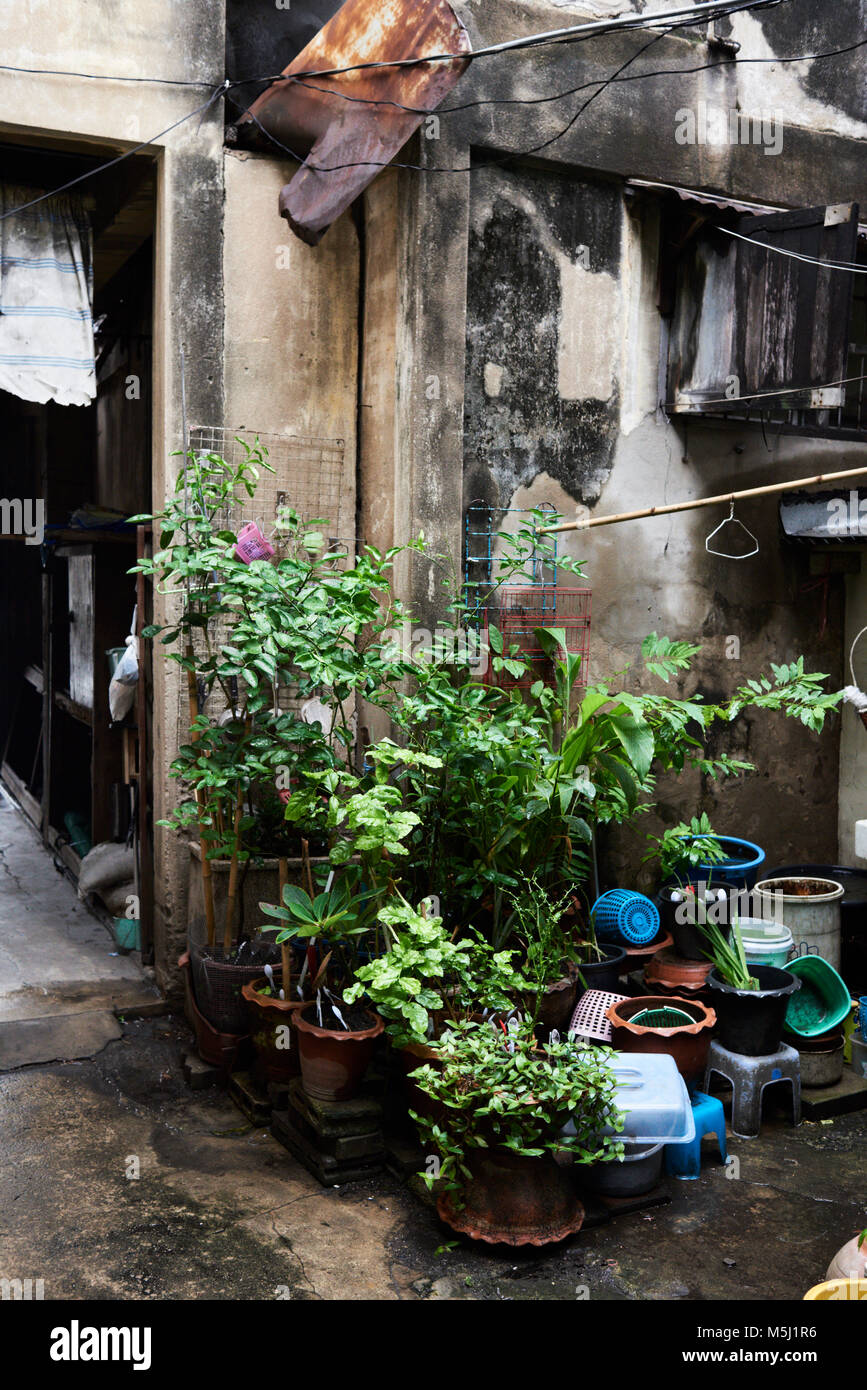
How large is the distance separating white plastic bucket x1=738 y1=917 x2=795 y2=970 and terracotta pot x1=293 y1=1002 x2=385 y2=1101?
206 cm

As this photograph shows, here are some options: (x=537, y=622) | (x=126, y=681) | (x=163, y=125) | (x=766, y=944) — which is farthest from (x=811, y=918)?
(x=163, y=125)

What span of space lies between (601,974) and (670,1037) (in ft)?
2.24

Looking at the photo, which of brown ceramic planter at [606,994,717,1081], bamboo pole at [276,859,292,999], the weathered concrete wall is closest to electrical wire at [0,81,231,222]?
the weathered concrete wall

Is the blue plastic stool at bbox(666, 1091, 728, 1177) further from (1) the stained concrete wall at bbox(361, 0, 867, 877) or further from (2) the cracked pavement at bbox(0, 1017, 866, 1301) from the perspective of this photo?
(1) the stained concrete wall at bbox(361, 0, 867, 877)

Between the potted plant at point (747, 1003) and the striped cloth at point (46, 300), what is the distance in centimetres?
450

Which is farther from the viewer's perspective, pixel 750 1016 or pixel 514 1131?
pixel 750 1016

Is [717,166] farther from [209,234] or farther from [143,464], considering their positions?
[143,464]

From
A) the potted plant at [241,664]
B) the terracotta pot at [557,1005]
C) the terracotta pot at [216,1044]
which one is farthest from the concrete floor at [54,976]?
the terracotta pot at [557,1005]

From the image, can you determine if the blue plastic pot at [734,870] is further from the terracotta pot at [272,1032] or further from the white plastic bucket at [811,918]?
the terracotta pot at [272,1032]

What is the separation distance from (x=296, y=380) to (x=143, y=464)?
170 cm

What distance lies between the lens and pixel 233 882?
5691mm

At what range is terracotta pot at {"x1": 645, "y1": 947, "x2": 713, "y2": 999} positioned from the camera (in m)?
6.00

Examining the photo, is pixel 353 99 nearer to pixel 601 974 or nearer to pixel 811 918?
pixel 601 974

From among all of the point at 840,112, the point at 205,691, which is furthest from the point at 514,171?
the point at 205,691
